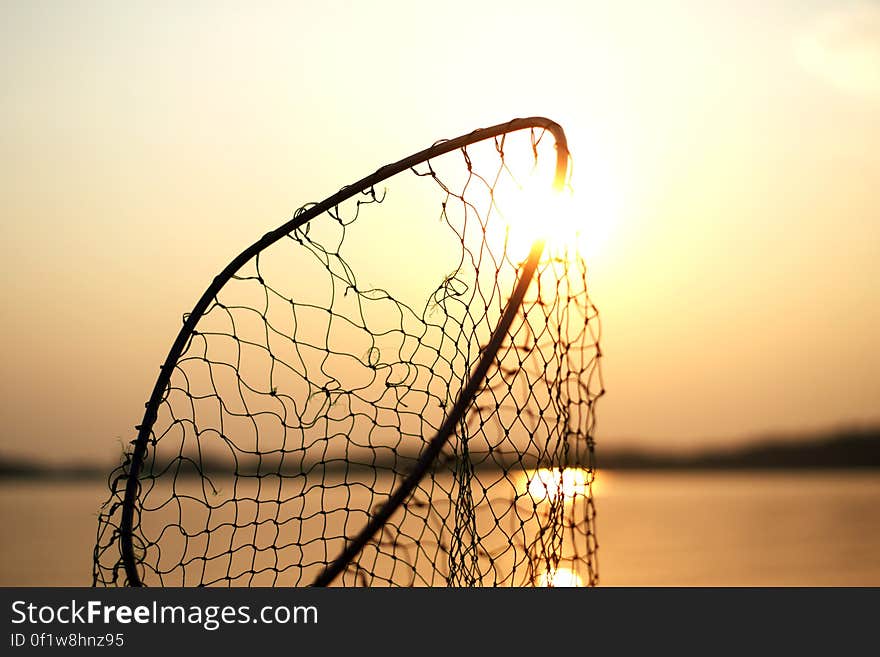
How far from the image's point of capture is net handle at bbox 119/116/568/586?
398 centimetres

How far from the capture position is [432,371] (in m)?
4.35

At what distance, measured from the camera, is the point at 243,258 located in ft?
13.1

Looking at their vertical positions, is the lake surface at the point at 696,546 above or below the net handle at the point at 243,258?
above

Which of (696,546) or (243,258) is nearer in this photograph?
(243,258)

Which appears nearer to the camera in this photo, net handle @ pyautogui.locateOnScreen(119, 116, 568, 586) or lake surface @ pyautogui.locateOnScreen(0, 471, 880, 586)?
net handle @ pyautogui.locateOnScreen(119, 116, 568, 586)

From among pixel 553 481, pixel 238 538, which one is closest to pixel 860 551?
pixel 238 538

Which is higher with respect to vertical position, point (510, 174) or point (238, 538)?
point (238, 538)

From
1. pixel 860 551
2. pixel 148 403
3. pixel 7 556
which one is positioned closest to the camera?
pixel 148 403

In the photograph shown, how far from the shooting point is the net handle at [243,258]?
13.1ft

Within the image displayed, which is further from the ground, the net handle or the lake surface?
the lake surface

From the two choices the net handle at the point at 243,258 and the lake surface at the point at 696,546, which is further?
the lake surface at the point at 696,546
